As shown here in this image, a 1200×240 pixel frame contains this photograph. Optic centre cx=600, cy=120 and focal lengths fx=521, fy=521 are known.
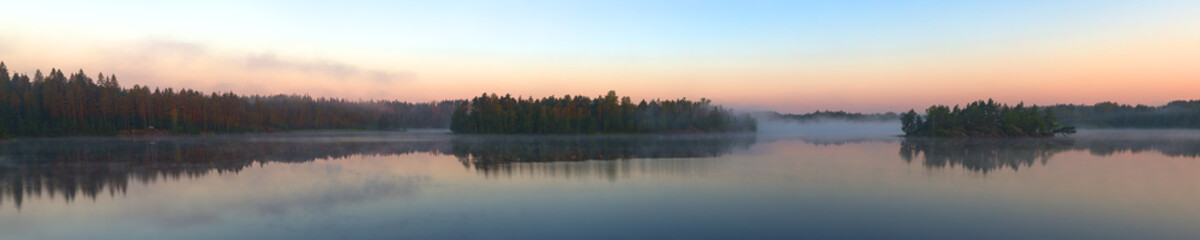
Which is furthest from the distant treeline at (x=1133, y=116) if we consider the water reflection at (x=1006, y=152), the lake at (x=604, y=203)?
the lake at (x=604, y=203)

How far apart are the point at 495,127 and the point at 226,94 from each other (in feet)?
202

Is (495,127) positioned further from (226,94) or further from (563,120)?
(226,94)

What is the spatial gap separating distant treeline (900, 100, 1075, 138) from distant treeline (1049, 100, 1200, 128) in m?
75.3

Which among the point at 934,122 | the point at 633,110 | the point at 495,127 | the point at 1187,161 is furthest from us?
the point at 633,110

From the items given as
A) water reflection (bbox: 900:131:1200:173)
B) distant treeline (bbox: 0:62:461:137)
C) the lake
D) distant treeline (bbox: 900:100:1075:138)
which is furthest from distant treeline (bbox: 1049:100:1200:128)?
distant treeline (bbox: 0:62:461:137)

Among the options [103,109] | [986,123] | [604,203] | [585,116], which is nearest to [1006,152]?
[604,203]

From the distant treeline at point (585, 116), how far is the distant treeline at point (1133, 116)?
91.4 meters

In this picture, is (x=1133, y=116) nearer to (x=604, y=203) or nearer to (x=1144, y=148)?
(x=1144, y=148)

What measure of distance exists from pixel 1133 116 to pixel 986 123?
139213 mm

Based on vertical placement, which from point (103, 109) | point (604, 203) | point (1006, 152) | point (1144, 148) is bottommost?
point (1144, 148)

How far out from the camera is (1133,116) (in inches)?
6225

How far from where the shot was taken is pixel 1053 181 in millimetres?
18766

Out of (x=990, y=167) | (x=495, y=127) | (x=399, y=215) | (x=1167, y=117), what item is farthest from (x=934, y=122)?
(x=1167, y=117)

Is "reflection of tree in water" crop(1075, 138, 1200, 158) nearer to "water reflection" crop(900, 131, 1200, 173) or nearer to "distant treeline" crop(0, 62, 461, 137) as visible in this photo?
"water reflection" crop(900, 131, 1200, 173)
